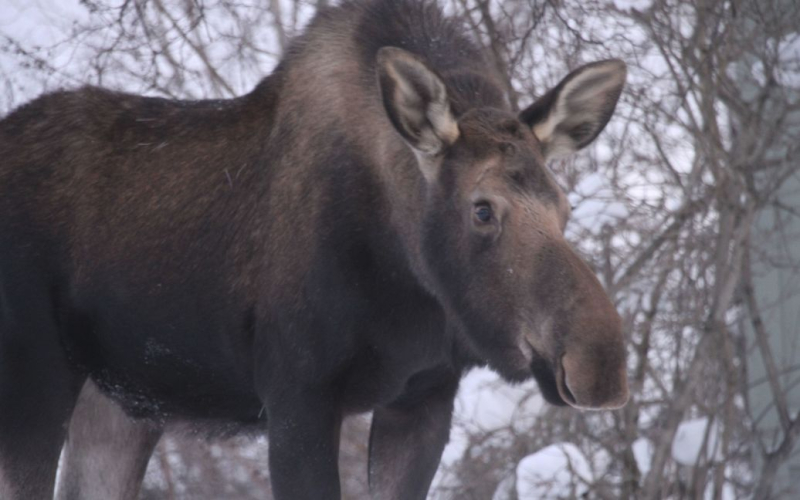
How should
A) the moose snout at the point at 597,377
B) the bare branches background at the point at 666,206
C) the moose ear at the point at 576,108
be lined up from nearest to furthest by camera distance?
the moose snout at the point at 597,377 → the moose ear at the point at 576,108 → the bare branches background at the point at 666,206

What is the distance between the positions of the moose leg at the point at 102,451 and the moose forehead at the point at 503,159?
6.57 ft

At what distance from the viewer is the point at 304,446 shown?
3.87 metres

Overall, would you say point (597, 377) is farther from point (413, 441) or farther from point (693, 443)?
point (693, 443)

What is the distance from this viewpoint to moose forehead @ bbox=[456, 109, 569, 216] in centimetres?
353

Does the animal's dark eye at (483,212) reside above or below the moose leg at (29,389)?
above

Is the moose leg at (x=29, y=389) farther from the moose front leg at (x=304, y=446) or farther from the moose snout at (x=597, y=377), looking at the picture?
the moose snout at (x=597, y=377)

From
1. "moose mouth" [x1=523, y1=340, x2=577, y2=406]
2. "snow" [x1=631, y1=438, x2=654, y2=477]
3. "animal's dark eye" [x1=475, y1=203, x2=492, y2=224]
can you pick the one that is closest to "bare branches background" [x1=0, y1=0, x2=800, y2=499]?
"snow" [x1=631, y1=438, x2=654, y2=477]

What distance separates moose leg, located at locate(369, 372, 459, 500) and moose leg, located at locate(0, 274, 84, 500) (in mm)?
1212

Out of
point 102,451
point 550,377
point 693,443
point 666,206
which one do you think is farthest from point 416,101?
point 693,443

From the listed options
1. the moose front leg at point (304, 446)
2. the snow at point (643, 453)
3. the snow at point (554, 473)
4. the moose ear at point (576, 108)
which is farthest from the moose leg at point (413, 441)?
the snow at point (643, 453)

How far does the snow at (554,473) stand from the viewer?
6266 millimetres

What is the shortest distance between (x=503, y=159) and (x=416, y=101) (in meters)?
0.35

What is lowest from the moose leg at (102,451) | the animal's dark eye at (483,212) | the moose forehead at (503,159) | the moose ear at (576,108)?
the moose leg at (102,451)

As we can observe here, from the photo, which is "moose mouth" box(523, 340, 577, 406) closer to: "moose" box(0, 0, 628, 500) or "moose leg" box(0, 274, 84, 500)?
"moose" box(0, 0, 628, 500)
